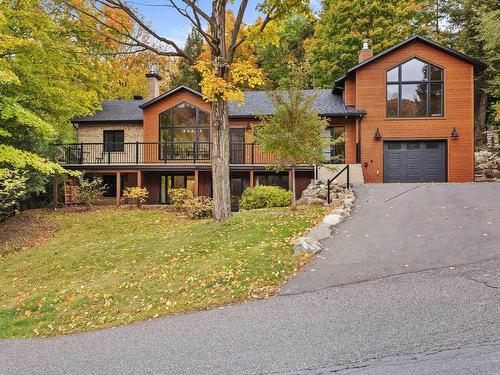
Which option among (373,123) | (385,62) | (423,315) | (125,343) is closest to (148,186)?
(373,123)

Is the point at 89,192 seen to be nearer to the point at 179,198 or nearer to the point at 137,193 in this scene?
the point at 137,193

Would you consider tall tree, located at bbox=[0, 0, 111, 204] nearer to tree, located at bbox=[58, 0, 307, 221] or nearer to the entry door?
tree, located at bbox=[58, 0, 307, 221]

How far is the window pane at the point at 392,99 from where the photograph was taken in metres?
19.3

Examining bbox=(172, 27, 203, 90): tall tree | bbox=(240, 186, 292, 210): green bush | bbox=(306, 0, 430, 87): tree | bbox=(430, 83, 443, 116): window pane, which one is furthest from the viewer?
bbox=(172, 27, 203, 90): tall tree

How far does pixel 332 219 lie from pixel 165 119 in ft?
42.9

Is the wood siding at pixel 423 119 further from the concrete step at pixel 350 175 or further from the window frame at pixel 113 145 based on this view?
the window frame at pixel 113 145

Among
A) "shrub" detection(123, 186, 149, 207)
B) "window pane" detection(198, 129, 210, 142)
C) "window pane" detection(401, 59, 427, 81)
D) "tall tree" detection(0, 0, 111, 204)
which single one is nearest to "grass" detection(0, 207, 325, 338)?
"tall tree" detection(0, 0, 111, 204)

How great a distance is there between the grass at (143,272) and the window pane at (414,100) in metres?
9.58

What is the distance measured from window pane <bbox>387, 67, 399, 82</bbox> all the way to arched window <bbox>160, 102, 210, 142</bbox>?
9.34m

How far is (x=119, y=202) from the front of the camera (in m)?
18.9

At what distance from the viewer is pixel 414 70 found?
63.4 ft

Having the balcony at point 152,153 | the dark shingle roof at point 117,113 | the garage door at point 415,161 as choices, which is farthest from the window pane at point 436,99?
the dark shingle roof at point 117,113

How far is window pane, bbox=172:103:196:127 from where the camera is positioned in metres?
20.9

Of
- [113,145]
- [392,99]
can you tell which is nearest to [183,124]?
[113,145]
